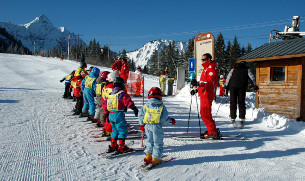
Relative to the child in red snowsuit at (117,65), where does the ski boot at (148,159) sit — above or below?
below

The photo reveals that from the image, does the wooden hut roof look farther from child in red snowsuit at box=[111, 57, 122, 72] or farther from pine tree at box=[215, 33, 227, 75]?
pine tree at box=[215, 33, 227, 75]

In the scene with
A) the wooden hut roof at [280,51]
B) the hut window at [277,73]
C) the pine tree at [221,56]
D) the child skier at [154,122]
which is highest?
the pine tree at [221,56]

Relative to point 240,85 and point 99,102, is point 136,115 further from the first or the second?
point 240,85

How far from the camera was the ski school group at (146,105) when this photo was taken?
3270 mm

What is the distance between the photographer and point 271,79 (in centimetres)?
1009

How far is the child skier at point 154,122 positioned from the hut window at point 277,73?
8970 millimetres

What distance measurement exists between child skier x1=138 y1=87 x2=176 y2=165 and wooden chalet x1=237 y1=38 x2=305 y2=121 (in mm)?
7581

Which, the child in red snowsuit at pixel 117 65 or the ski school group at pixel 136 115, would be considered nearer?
the ski school group at pixel 136 115

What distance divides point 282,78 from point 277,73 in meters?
0.37

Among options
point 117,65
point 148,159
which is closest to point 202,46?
point 117,65

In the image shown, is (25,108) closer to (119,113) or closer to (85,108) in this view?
(85,108)

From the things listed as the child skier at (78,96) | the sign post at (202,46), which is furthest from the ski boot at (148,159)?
the sign post at (202,46)

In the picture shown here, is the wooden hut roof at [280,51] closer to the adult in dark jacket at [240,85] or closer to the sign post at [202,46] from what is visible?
the sign post at [202,46]

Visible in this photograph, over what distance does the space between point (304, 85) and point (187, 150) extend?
7990 millimetres
